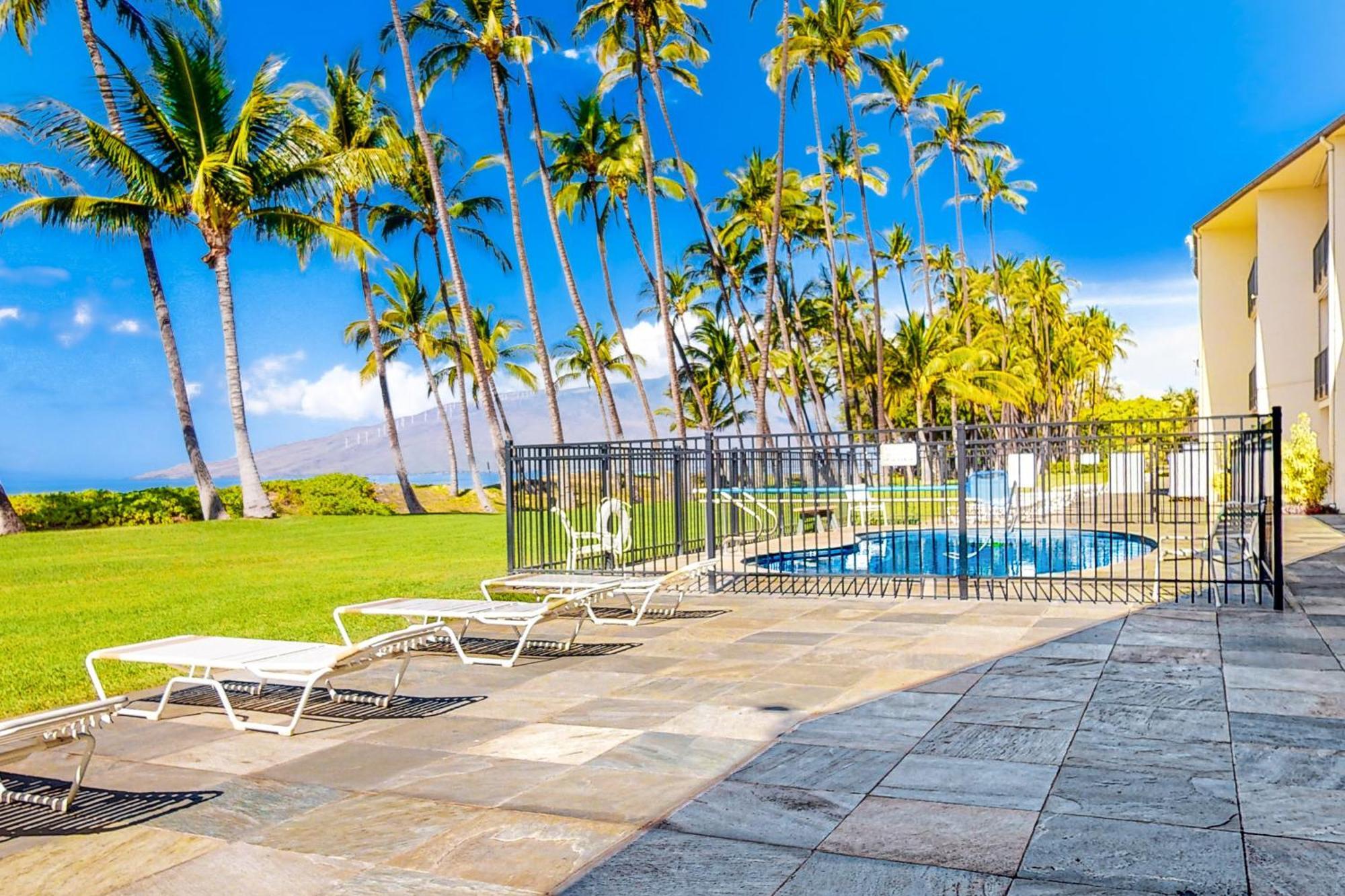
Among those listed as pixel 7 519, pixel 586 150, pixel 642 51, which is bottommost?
pixel 7 519

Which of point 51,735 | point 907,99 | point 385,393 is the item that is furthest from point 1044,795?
point 907,99

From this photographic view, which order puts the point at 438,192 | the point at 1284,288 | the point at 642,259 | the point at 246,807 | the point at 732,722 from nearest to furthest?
the point at 246,807 < the point at 732,722 < the point at 1284,288 < the point at 438,192 < the point at 642,259

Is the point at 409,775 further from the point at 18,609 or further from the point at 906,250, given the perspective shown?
the point at 906,250

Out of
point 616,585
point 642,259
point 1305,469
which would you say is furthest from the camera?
point 642,259

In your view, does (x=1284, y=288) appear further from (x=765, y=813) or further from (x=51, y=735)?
(x=51, y=735)

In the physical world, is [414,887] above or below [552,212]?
below

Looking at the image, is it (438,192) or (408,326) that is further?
(408,326)

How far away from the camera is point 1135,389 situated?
127562 mm

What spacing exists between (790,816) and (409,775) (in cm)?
183

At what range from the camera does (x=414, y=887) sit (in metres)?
3.51

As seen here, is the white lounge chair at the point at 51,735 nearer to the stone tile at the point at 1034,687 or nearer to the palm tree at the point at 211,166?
the stone tile at the point at 1034,687

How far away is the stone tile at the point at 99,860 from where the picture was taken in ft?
11.8

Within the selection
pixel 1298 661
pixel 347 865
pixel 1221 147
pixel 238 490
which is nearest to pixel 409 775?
pixel 347 865

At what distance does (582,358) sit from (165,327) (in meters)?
28.5
